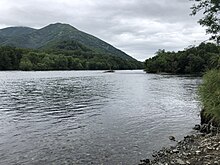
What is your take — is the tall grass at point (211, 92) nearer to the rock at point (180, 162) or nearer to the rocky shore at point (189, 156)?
the rocky shore at point (189, 156)

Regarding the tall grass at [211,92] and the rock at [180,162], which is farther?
the tall grass at [211,92]

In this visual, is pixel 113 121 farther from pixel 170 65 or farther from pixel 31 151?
pixel 170 65

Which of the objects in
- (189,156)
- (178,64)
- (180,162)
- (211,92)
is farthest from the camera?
(178,64)

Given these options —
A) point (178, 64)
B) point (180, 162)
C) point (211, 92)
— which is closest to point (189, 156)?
point (180, 162)

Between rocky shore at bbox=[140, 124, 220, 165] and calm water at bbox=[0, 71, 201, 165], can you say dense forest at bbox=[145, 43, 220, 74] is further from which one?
rocky shore at bbox=[140, 124, 220, 165]

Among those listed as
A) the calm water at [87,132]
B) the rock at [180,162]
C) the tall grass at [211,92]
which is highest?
the tall grass at [211,92]

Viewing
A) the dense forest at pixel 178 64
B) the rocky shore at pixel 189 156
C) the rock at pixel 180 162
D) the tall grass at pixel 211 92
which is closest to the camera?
the rocky shore at pixel 189 156

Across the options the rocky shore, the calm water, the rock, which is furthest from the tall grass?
the calm water

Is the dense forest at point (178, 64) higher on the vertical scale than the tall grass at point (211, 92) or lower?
higher

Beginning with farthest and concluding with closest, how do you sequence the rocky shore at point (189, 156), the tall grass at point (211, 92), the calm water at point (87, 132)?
the calm water at point (87, 132)
the tall grass at point (211, 92)
the rocky shore at point (189, 156)

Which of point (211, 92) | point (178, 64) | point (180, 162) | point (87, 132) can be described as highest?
point (178, 64)

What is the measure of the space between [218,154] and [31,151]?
10.8m

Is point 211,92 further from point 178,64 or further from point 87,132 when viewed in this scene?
point 178,64

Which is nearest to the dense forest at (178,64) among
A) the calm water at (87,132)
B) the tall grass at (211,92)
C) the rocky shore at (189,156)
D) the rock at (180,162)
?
the calm water at (87,132)
